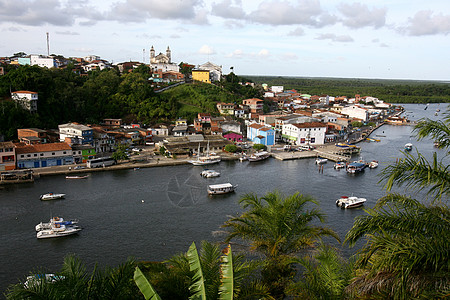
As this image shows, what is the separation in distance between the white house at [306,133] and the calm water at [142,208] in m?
4.97

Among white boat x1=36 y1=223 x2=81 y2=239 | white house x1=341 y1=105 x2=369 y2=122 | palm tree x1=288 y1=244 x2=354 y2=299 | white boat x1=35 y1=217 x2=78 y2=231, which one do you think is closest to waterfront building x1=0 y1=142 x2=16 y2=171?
white boat x1=35 y1=217 x2=78 y2=231

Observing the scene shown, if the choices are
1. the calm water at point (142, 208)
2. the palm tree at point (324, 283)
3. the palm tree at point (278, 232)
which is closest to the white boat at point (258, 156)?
the calm water at point (142, 208)

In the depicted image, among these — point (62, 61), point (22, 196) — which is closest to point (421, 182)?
point (22, 196)

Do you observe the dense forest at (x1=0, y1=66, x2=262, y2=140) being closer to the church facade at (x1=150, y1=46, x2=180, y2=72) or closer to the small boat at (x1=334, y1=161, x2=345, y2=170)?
the church facade at (x1=150, y1=46, x2=180, y2=72)

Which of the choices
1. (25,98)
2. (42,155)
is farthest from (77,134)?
(25,98)

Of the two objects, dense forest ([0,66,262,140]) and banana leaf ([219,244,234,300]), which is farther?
dense forest ([0,66,262,140])

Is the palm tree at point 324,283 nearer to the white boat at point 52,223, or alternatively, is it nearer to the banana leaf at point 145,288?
the banana leaf at point 145,288

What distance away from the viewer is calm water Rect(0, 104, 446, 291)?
10078mm

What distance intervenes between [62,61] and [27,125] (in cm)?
2301

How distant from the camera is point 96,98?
30422 mm

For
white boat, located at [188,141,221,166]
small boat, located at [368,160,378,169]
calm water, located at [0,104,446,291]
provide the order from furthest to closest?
small boat, located at [368,160,378,169], white boat, located at [188,141,221,166], calm water, located at [0,104,446,291]

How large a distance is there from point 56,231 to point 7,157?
865cm

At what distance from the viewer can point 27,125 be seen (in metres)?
22.4

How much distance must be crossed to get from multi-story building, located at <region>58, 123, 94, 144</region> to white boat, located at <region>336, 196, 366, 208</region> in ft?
49.8
